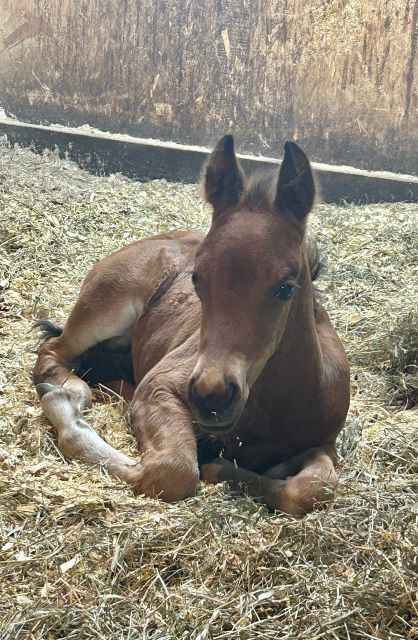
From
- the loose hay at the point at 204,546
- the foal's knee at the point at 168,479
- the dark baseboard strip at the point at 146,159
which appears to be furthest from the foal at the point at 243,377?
the dark baseboard strip at the point at 146,159

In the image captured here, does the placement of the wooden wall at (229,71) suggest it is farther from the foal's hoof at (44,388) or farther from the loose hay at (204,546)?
the foal's hoof at (44,388)

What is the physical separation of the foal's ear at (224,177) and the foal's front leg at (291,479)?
3.76 ft

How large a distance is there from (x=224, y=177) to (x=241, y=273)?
0.60 m

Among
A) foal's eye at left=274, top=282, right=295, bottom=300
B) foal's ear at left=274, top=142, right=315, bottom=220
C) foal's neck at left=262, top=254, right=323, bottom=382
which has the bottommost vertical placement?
foal's neck at left=262, top=254, right=323, bottom=382

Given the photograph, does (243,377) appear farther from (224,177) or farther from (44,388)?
(44,388)

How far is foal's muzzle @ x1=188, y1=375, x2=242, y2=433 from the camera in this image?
3219 millimetres

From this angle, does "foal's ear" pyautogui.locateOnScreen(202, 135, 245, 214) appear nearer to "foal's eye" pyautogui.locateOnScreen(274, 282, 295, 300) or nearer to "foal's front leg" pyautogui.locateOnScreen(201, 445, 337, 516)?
"foal's eye" pyautogui.locateOnScreen(274, 282, 295, 300)

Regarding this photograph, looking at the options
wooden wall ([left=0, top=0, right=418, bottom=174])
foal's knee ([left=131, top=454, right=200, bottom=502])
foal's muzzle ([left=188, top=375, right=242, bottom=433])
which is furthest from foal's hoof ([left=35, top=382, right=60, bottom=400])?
wooden wall ([left=0, top=0, right=418, bottom=174])

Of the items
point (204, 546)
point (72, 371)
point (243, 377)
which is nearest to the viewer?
point (204, 546)

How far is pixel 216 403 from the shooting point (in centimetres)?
323

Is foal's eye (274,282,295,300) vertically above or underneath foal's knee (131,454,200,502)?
above

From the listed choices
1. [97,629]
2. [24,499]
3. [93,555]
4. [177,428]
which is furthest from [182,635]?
[177,428]

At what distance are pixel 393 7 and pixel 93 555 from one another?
678 centimetres

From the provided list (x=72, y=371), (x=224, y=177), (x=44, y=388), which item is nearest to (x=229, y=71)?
(x=72, y=371)
